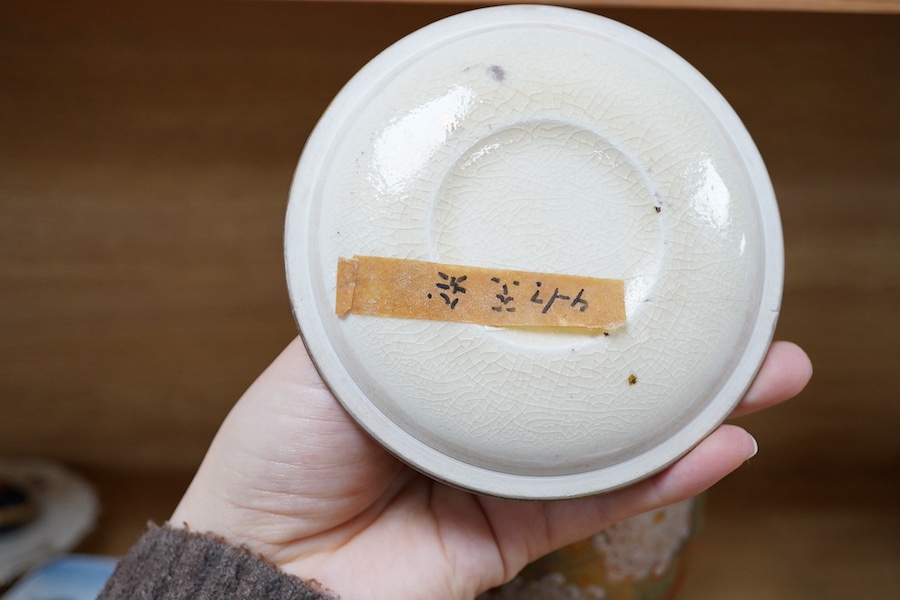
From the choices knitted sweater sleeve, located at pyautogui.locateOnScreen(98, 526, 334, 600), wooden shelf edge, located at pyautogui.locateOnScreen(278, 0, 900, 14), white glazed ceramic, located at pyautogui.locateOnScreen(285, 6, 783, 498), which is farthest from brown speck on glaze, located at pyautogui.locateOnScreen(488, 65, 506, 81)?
knitted sweater sleeve, located at pyautogui.locateOnScreen(98, 526, 334, 600)

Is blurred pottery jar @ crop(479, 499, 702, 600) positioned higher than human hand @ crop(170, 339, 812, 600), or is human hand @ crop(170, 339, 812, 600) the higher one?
human hand @ crop(170, 339, 812, 600)

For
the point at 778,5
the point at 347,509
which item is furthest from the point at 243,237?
the point at 778,5

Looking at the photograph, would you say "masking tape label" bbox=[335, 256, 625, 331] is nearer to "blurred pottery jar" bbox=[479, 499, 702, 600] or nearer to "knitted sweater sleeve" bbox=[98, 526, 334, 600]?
"knitted sweater sleeve" bbox=[98, 526, 334, 600]

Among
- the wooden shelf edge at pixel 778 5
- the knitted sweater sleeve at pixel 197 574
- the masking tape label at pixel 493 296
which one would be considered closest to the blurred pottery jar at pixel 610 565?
the knitted sweater sleeve at pixel 197 574

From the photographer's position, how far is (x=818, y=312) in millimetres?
1101

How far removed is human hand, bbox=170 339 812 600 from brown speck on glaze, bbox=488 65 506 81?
317mm

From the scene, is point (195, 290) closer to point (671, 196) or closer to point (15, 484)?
point (15, 484)

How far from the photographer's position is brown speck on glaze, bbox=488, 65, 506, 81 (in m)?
0.56

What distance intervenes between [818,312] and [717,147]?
641mm

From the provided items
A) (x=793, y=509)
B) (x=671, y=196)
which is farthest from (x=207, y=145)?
(x=793, y=509)

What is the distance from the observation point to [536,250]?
1.80 feet

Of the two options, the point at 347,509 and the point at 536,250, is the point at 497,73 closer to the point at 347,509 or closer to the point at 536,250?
the point at 536,250

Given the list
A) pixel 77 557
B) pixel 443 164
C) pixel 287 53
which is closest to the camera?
pixel 443 164

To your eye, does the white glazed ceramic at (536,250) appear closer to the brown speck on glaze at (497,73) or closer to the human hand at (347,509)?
the brown speck on glaze at (497,73)
